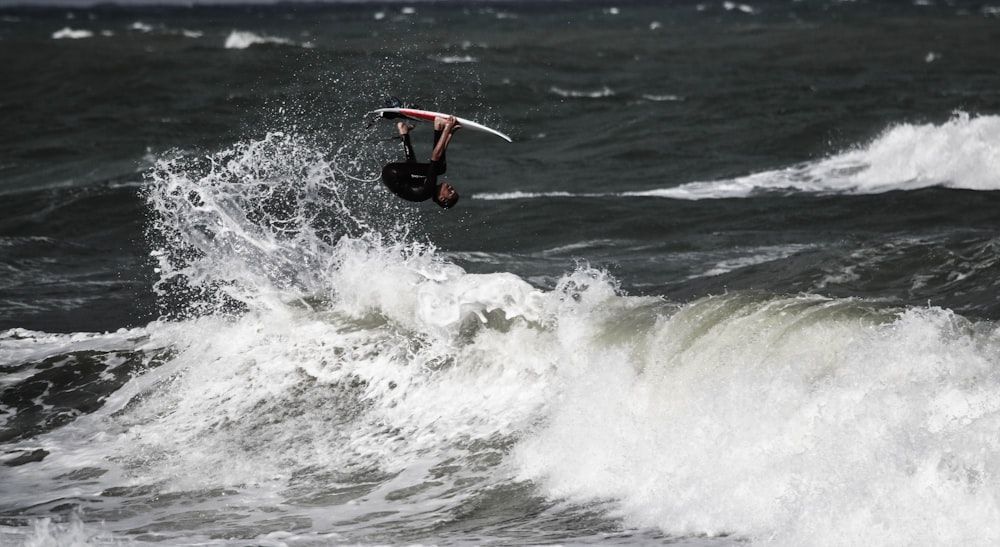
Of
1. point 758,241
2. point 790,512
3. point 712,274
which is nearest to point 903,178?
point 758,241

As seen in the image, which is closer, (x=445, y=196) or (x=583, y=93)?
(x=445, y=196)

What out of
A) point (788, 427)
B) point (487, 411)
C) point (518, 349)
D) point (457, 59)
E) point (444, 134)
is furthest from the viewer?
point (457, 59)

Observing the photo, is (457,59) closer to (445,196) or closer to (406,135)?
(406,135)

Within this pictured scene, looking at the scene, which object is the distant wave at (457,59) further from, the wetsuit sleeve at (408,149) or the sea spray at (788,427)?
the sea spray at (788,427)

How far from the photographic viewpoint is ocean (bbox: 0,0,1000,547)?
889 cm

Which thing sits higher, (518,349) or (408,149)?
(408,149)

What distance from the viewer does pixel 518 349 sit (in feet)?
39.1

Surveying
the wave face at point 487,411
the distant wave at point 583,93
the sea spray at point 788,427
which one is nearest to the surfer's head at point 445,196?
the wave face at point 487,411

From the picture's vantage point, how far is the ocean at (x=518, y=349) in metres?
8.89

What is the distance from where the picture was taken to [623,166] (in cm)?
2681

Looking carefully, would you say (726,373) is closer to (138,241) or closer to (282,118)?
(138,241)

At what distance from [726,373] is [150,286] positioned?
9.84 metres

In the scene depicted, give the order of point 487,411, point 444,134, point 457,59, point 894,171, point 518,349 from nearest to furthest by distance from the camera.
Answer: point 444,134 → point 487,411 → point 518,349 → point 894,171 → point 457,59

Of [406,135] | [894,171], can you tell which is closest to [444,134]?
[406,135]
